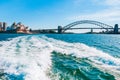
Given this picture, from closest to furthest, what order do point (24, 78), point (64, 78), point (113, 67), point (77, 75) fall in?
point (24, 78), point (64, 78), point (77, 75), point (113, 67)

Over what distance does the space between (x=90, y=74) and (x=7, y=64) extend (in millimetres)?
3586

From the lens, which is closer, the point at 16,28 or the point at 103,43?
the point at 103,43

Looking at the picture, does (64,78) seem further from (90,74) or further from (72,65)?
(72,65)

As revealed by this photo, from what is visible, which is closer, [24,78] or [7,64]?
[24,78]

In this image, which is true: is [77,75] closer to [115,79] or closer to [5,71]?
[115,79]

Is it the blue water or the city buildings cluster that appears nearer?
the blue water

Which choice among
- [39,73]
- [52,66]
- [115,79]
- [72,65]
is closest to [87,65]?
[72,65]

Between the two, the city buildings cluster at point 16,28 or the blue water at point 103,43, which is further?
the city buildings cluster at point 16,28

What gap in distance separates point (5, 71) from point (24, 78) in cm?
127

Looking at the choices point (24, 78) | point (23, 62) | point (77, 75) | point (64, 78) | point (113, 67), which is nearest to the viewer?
point (24, 78)

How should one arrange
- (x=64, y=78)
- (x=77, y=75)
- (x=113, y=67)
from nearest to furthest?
(x=64, y=78) → (x=77, y=75) → (x=113, y=67)

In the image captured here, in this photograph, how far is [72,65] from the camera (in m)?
12.2

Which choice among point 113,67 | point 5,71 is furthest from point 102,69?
point 5,71

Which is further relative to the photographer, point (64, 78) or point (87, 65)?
point (87, 65)
